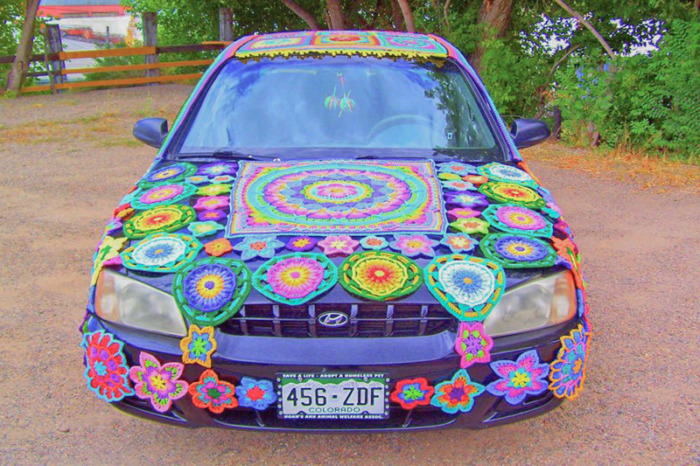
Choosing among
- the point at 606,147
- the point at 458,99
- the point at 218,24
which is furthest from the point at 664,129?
the point at 218,24

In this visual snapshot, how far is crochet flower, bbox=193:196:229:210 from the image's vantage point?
2900mm

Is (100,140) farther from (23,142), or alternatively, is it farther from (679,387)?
(679,387)

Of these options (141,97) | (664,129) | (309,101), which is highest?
(309,101)

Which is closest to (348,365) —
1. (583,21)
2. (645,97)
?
(645,97)

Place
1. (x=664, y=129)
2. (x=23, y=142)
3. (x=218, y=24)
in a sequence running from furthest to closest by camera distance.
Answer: (x=218, y=24), (x=23, y=142), (x=664, y=129)

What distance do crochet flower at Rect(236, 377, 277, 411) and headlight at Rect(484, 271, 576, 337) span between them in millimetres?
812

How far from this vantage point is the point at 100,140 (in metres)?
10.0

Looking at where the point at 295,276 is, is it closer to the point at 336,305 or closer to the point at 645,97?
the point at 336,305

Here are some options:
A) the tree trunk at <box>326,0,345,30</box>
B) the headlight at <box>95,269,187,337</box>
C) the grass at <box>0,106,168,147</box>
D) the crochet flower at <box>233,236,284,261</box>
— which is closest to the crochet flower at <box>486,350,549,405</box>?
the crochet flower at <box>233,236,284,261</box>

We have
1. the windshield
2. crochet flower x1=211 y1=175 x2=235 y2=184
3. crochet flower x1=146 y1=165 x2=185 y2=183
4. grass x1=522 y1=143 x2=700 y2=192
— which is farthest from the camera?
grass x1=522 y1=143 x2=700 y2=192

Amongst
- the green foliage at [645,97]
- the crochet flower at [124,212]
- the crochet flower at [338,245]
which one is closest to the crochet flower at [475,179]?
the crochet flower at [338,245]

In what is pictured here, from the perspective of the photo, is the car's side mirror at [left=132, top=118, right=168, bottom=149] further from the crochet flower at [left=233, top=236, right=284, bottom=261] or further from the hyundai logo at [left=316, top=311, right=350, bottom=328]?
the hyundai logo at [left=316, top=311, right=350, bottom=328]

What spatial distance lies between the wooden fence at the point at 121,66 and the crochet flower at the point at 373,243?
1484 centimetres

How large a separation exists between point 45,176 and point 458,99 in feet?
19.0
